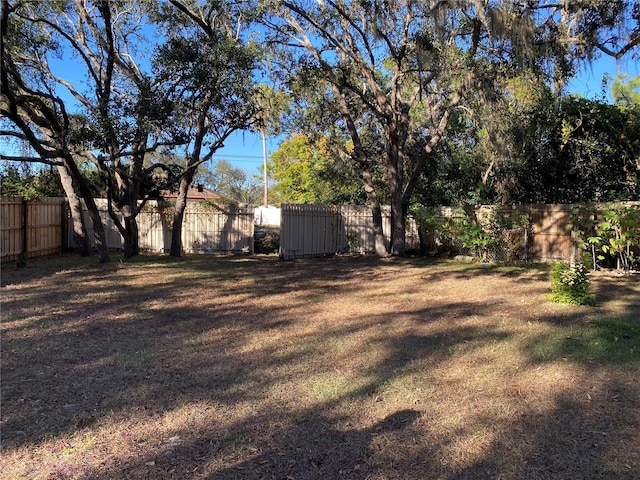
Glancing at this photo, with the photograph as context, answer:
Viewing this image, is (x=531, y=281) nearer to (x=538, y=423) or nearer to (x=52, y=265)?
(x=538, y=423)

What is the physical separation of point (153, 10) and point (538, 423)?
13285 millimetres

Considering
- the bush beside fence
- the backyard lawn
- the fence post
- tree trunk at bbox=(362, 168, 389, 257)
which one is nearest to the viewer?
the backyard lawn

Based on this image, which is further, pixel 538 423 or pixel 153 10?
pixel 153 10

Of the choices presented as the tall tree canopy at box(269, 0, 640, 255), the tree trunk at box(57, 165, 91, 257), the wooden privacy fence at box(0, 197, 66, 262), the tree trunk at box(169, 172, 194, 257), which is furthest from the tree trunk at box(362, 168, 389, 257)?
the wooden privacy fence at box(0, 197, 66, 262)

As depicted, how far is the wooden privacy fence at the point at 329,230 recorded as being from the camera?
50.3 feet

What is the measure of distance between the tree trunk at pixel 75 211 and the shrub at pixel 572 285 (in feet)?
41.1

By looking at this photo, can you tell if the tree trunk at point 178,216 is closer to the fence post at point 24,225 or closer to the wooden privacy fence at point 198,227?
the wooden privacy fence at point 198,227

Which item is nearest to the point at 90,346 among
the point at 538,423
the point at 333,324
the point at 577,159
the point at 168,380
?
the point at 168,380

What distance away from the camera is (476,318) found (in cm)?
682

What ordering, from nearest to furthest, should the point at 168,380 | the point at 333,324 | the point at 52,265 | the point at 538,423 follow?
the point at 538,423 → the point at 168,380 → the point at 333,324 → the point at 52,265

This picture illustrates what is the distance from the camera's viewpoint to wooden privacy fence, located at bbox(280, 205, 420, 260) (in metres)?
15.3

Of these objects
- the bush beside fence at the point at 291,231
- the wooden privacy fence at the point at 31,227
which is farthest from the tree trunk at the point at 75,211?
the bush beside fence at the point at 291,231

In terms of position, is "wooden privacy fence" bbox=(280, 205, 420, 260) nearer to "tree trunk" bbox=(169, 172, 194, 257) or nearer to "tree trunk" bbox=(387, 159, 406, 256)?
"tree trunk" bbox=(387, 159, 406, 256)

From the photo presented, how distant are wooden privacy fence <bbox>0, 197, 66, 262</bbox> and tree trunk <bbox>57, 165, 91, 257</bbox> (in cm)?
104
